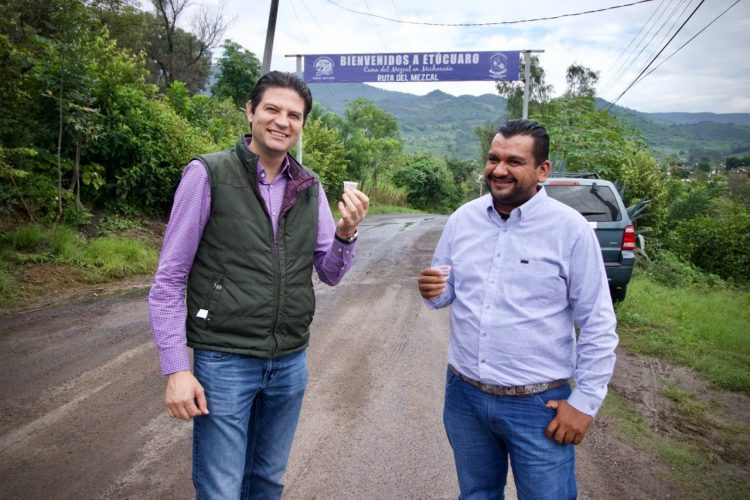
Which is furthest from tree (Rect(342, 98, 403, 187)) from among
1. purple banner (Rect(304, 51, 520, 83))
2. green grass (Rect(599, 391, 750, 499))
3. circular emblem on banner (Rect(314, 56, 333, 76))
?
green grass (Rect(599, 391, 750, 499))

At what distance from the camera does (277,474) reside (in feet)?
7.11

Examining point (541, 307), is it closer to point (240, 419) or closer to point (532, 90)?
point (240, 419)

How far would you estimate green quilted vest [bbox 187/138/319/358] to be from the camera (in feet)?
6.20

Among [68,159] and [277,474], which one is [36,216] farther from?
[277,474]

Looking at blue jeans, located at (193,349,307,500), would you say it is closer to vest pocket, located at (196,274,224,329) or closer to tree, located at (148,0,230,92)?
vest pocket, located at (196,274,224,329)

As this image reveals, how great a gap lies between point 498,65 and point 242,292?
54.9 ft

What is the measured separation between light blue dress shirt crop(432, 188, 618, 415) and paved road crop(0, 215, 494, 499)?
4.74 feet

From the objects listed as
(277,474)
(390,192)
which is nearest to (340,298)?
(277,474)

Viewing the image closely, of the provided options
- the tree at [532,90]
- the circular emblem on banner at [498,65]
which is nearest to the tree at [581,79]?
the tree at [532,90]

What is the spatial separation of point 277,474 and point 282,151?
Result: 1362 millimetres

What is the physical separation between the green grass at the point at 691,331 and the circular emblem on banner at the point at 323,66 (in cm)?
1307

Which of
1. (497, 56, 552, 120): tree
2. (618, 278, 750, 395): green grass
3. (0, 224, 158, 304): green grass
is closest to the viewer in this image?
(618, 278, 750, 395): green grass

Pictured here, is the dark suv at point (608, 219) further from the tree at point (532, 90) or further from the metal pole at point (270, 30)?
the tree at point (532, 90)

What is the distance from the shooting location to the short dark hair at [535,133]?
2.04m
